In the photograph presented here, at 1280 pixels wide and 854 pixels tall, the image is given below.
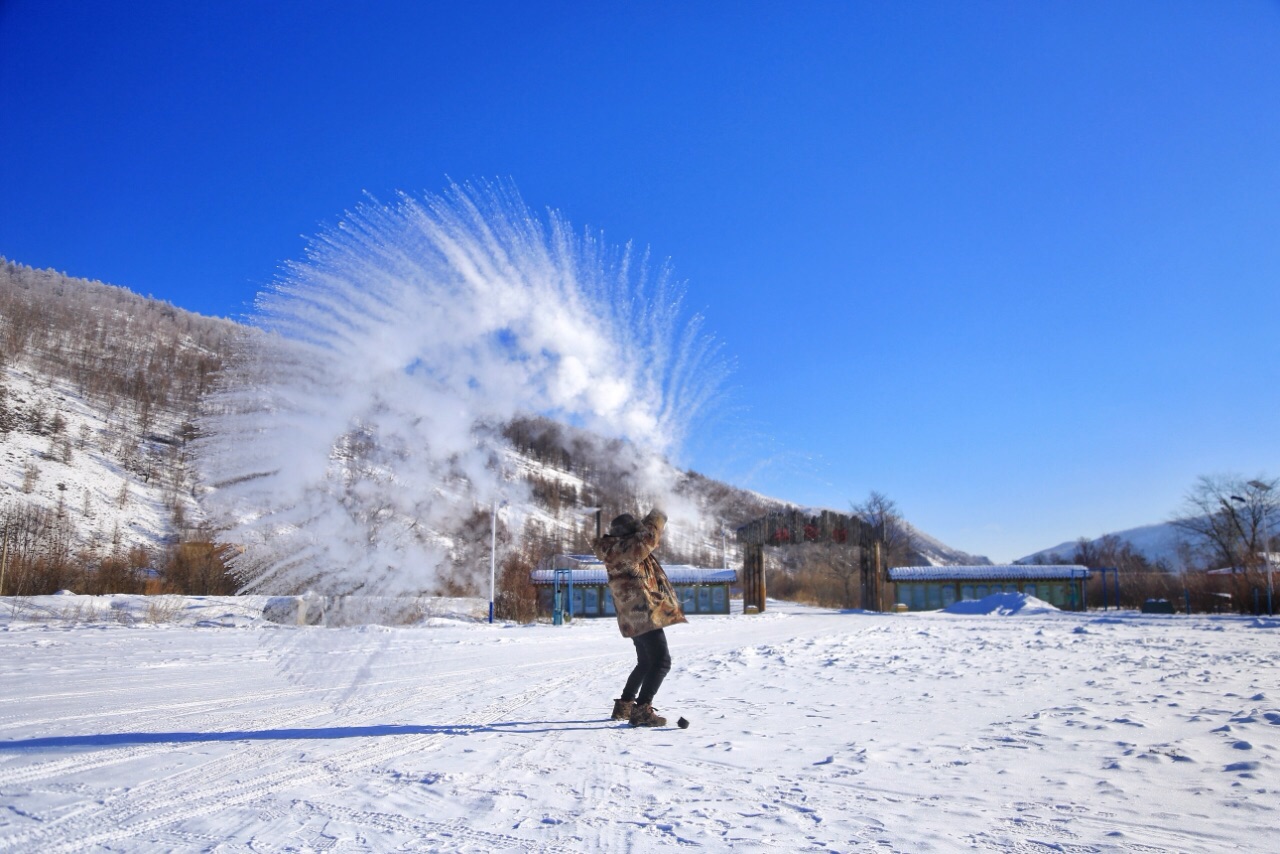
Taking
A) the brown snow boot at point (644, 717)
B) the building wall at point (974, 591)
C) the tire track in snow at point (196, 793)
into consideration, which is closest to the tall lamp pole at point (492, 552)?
the brown snow boot at point (644, 717)

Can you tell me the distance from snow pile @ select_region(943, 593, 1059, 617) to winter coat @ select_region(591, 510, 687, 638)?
3545cm

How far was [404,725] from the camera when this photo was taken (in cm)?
650

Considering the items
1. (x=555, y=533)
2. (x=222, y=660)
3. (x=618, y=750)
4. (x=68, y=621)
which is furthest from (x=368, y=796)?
(x=555, y=533)

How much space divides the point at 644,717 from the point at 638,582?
44.6 inches

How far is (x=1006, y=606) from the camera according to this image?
40.2m

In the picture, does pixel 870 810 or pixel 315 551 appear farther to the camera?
pixel 315 551

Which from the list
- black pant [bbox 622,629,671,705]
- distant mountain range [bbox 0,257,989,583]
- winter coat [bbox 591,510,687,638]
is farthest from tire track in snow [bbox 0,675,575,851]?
distant mountain range [bbox 0,257,989,583]

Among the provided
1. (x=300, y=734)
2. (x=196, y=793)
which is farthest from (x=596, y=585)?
(x=196, y=793)

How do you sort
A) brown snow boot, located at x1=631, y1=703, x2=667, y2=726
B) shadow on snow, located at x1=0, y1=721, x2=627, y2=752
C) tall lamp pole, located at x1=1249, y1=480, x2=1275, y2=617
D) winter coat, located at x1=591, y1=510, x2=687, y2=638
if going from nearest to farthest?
shadow on snow, located at x1=0, y1=721, x2=627, y2=752
brown snow boot, located at x1=631, y1=703, x2=667, y2=726
winter coat, located at x1=591, y1=510, x2=687, y2=638
tall lamp pole, located at x1=1249, y1=480, x2=1275, y2=617

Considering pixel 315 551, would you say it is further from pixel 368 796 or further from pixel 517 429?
pixel 368 796

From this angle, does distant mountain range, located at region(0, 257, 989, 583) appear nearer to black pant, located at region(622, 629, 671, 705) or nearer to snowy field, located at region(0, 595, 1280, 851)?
snowy field, located at region(0, 595, 1280, 851)

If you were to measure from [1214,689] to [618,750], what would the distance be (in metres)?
7.18

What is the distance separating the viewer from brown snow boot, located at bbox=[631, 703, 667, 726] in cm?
647

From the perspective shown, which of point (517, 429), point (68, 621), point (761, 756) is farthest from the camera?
point (68, 621)
